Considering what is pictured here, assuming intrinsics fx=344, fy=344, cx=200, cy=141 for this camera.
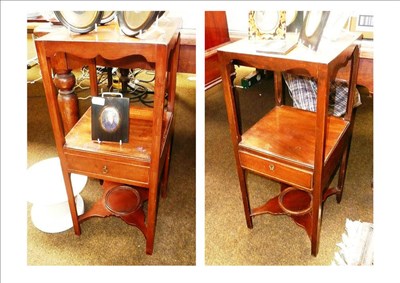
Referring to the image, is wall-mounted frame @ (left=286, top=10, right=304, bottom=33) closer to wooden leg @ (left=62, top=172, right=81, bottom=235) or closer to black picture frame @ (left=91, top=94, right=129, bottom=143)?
black picture frame @ (left=91, top=94, right=129, bottom=143)

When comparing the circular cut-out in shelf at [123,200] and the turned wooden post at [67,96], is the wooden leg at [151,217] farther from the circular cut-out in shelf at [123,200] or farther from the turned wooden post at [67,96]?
the turned wooden post at [67,96]

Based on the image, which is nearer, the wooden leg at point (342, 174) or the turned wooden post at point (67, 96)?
the turned wooden post at point (67, 96)

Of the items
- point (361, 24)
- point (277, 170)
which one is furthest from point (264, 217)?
point (361, 24)

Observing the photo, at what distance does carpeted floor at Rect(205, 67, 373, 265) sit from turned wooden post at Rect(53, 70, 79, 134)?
67 cm

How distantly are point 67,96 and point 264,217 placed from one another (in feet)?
2.98

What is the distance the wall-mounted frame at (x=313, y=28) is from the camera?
82 cm

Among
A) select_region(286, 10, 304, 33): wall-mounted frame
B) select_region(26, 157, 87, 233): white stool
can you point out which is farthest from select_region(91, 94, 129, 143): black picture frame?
select_region(286, 10, 304, 33): wall-mounted frame

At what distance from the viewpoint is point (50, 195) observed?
129 centimetres

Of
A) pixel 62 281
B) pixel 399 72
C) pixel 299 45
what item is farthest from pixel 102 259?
pixel 399 72

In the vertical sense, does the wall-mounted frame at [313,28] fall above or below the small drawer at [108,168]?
above

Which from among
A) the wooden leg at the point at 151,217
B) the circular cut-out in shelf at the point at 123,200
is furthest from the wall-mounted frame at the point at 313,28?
the circular cut-out in shelf at the point at 123,200

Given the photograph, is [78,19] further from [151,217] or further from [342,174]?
[342,174]

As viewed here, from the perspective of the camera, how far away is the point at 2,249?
75 centimetres

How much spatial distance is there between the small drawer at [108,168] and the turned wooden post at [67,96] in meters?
0.24
